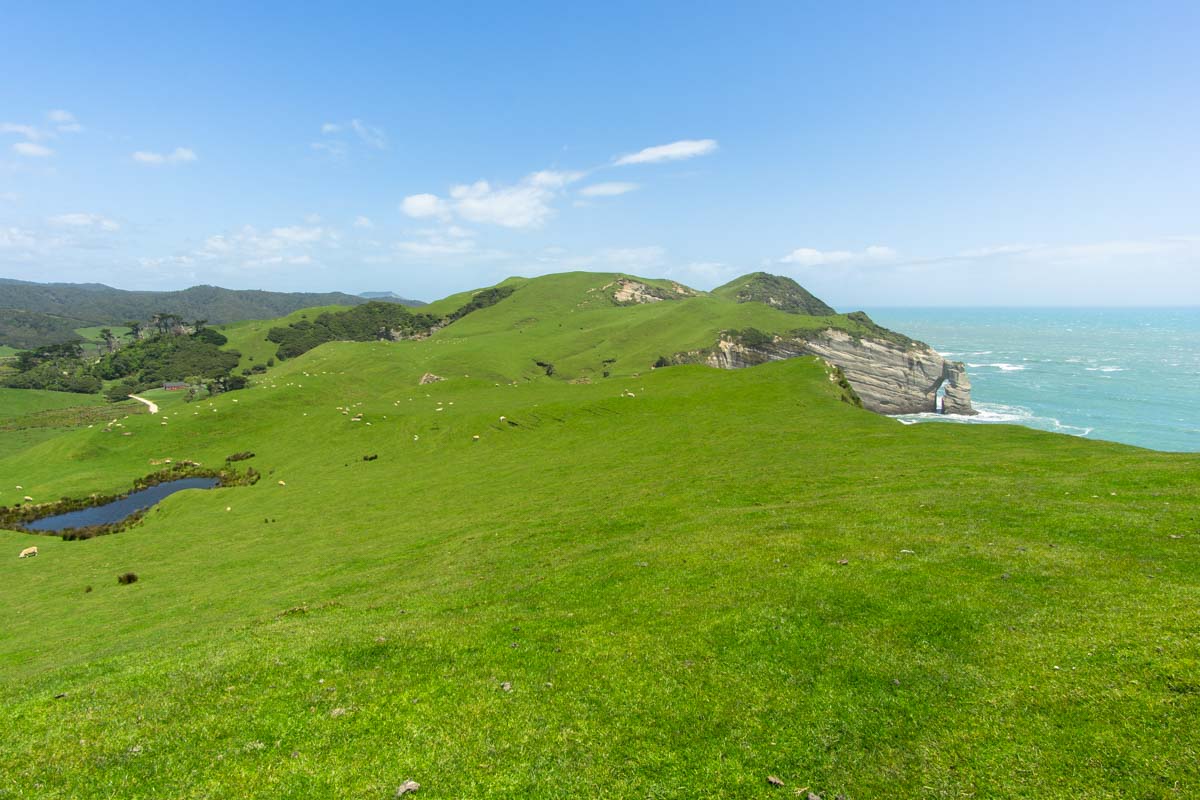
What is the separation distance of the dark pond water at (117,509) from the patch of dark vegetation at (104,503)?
0.79 meters

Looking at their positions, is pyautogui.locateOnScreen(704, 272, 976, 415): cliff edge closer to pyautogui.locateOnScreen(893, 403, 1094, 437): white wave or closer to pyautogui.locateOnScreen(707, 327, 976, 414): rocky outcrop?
pyautogui.locateOnScreen(707, 327, 976, 414): rocky outcrop

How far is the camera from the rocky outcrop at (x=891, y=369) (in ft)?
575

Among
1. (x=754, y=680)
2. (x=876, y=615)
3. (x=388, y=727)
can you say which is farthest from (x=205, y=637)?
(x=876, y=615)

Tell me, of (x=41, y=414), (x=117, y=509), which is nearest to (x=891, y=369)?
(x=117, y=509)

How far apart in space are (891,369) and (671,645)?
203m

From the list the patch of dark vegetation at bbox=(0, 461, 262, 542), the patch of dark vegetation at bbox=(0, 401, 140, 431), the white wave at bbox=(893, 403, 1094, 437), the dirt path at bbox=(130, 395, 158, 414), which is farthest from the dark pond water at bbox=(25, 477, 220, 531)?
the white wave at bbox=(893, 403, 1094, 437)

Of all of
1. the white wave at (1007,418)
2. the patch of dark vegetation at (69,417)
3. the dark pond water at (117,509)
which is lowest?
the white wave at (1007,418)

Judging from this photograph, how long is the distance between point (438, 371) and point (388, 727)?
159304 millimetres

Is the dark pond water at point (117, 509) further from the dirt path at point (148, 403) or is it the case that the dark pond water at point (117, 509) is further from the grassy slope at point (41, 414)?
the dirt path at point (148, 403)

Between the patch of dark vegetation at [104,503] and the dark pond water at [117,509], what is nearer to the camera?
the patch of dark vegetation at [104,503]

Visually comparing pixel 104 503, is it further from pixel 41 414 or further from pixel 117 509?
pixel 41 414

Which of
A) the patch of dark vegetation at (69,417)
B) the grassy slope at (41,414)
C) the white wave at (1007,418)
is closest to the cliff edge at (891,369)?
the white wave at (1007,418)

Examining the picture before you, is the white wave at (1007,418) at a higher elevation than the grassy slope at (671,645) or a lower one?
lower

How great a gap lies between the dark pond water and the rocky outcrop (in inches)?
6442
